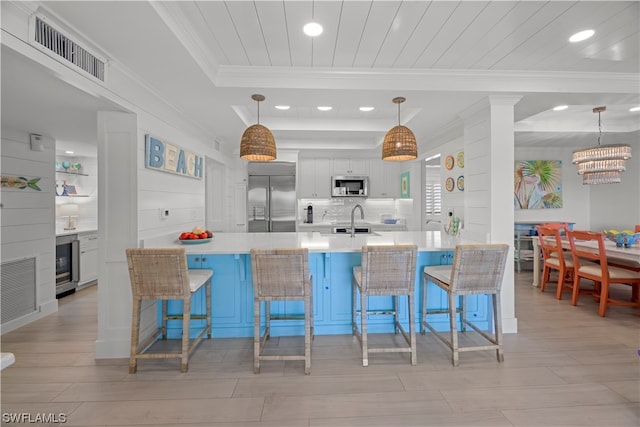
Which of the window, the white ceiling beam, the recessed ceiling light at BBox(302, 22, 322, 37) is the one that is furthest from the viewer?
the window

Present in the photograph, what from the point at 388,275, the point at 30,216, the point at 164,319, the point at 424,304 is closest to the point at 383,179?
the point at 424,304

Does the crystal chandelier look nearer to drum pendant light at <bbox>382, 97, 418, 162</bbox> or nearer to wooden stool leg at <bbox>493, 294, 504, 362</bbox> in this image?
drum pendant light at <bbox>382, 97, 418, 162</bbox>

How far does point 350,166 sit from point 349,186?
0.43 m

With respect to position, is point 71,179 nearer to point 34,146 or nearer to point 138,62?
point 34,146

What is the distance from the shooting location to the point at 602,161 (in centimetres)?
400

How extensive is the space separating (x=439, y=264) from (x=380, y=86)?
5.85ft

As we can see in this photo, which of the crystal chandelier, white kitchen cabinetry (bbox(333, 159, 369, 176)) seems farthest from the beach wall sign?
the crystal chandelier

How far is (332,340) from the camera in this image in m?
2.87

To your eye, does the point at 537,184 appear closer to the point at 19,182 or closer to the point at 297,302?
the point at 297,302

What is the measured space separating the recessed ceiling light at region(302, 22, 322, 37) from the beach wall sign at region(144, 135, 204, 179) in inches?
65.8

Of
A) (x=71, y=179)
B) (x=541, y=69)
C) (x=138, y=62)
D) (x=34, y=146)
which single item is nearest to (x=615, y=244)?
(x=541, y=69)

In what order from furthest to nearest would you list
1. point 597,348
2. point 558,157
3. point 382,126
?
point 558,157 → point 382,126 → point 597,348

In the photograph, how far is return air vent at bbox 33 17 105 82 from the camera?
1.74 metres

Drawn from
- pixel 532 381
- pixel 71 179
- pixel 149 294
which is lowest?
pixel 532 381
